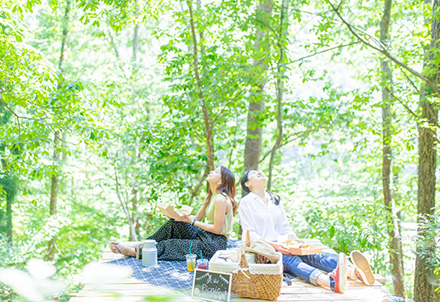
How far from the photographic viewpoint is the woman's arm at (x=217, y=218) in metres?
3.65

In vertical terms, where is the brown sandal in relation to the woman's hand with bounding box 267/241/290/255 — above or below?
below

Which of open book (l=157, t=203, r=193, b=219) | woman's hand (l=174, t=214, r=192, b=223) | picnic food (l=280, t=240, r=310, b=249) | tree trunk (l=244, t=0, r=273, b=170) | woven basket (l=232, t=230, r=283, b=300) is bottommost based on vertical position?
woven basket (l=232, t=230, r=283, b=300)

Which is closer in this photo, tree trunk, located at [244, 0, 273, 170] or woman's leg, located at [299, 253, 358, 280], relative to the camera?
woman's leg, located at [299, 253, 358, 280]

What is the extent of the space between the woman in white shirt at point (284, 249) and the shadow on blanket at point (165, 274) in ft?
2.04

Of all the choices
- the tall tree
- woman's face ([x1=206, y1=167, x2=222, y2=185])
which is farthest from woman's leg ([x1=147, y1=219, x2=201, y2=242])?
the tall tree

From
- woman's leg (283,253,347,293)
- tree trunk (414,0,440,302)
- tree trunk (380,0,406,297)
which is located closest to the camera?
woman's leg (283,253,347,293)

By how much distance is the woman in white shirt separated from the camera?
9.89 feet

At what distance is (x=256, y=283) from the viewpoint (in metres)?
2.78

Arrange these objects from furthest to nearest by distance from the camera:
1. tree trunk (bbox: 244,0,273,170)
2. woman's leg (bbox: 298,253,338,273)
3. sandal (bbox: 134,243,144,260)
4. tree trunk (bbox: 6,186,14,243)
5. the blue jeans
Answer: tree trunk (bbox: 6,186,14,243), tree trunk (bbox: 244,0,273,170), sandal (bbox: 134,243,144,260), woman's leg (bbox: 298,253,338,273), the blue jeans

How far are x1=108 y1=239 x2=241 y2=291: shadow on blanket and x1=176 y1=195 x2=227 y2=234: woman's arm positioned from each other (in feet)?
1.19

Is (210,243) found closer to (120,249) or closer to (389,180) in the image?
(120,249)

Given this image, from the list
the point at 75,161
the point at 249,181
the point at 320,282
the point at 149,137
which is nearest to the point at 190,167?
the point at 149,137

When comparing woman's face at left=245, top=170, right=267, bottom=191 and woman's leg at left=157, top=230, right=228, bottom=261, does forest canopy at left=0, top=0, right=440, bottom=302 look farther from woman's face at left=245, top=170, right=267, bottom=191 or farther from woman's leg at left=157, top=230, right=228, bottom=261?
woman's face at left=245, top=170, right=267, bottom=191

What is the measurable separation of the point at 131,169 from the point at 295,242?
3.77 m
